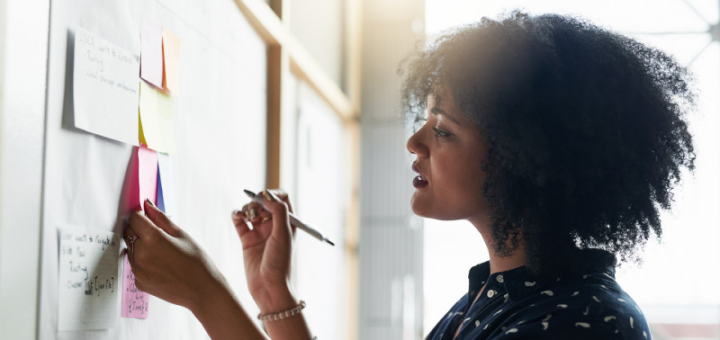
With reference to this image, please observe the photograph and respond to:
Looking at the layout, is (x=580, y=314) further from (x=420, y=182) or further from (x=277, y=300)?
(x=277, y=300)

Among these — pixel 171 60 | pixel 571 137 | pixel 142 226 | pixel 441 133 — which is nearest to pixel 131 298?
pixel 142 226

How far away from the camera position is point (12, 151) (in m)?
0.68

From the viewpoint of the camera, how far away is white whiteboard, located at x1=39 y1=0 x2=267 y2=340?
2.50 ft

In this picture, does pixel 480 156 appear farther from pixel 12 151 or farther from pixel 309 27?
pixel 309 27

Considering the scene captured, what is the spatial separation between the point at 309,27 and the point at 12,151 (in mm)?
1511

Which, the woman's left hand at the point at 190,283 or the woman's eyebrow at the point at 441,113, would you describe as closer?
the woman's left hand at the point at 190,283

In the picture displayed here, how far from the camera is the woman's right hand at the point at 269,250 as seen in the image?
1082mm

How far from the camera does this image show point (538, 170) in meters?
0.89

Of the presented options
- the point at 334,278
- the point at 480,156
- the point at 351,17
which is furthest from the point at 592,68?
the point at 351,17

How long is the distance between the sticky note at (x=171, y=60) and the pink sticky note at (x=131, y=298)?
0.86ft

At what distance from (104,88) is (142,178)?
0.49ft

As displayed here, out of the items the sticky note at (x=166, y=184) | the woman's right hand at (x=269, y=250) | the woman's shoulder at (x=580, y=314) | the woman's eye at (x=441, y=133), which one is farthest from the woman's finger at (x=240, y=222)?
the woman's shoulder at (x=580, y=314)

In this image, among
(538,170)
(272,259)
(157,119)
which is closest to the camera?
(538,170)

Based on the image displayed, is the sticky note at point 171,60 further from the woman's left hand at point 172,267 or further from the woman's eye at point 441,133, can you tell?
the woman's eye at point 441,133
